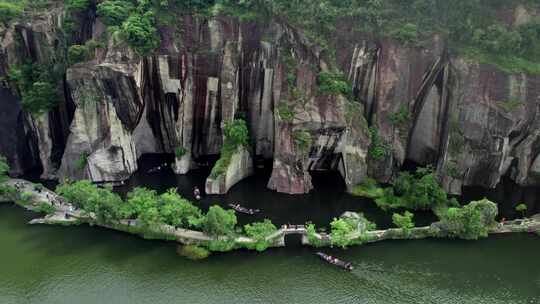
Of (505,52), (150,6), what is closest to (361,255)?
(505,52)

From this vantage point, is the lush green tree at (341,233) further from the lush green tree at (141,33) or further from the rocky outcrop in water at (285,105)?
the lush green tree at (141,33)

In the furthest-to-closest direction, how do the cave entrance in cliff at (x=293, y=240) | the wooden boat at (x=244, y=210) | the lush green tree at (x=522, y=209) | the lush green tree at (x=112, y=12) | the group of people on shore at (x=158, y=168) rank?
the group of people on shore at (x=158, y=168), the lush green tree at (x=112, y=12), the wooden boat at (x=244, y=210), the lush green tree at (x=522, y=209), the cave entrance in cliff at (x=293, y=240)

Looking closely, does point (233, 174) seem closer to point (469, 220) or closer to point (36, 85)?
point (36, 85)

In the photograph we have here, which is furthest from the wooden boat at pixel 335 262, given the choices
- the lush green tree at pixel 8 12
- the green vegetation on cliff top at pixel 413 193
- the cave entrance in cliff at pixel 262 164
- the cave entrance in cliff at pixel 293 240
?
the lush green tree at pixel 8 12

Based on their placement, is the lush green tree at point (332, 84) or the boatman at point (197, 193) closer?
the boatman at point (197, 193)

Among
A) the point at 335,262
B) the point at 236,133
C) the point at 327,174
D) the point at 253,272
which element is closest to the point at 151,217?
the point at 253,272

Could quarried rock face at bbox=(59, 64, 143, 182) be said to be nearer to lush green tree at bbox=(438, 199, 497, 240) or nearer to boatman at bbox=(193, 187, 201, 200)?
boatman at bbox=(193, 187, 201, 200)

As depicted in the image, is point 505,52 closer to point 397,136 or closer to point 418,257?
point 397,136
